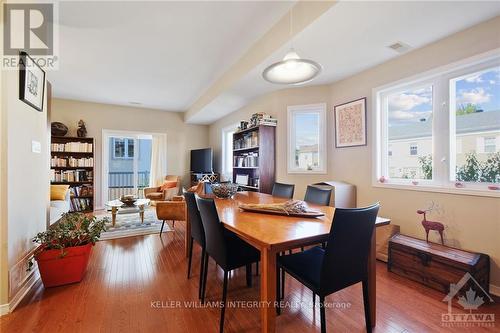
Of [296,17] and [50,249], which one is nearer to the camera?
[50,249]

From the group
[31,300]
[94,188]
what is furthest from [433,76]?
[94,188]

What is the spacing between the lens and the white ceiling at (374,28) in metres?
1.85

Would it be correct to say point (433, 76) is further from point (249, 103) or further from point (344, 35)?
point (249, 103)

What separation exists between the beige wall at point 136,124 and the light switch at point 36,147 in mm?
3700

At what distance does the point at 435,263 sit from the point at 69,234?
338cm

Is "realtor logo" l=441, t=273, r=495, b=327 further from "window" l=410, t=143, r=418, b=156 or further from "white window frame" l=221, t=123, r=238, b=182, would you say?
"white window frame" l=221, t=123, r=238, b=182

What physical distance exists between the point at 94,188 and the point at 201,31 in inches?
192

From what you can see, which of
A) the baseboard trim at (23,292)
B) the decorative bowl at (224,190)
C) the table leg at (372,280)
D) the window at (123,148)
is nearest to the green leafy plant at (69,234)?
the baseboard trim at (23,292)

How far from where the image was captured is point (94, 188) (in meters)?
5.57

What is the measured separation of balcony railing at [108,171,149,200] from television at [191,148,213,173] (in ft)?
4.84

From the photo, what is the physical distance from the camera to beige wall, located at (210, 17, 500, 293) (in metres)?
2.06

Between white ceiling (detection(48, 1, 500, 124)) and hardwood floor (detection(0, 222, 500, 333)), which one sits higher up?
white ceiling (detection(48, 1, 500, 124))

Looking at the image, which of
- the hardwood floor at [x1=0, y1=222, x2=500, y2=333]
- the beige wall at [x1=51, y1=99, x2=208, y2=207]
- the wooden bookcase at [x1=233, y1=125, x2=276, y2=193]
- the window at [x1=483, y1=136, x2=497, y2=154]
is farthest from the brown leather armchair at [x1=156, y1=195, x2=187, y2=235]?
the window at [x1=483, y1=136, x2=497, y2=154]

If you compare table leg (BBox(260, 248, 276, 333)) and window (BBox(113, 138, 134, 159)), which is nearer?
table leg (BBox(260, 248, 276, 333))
